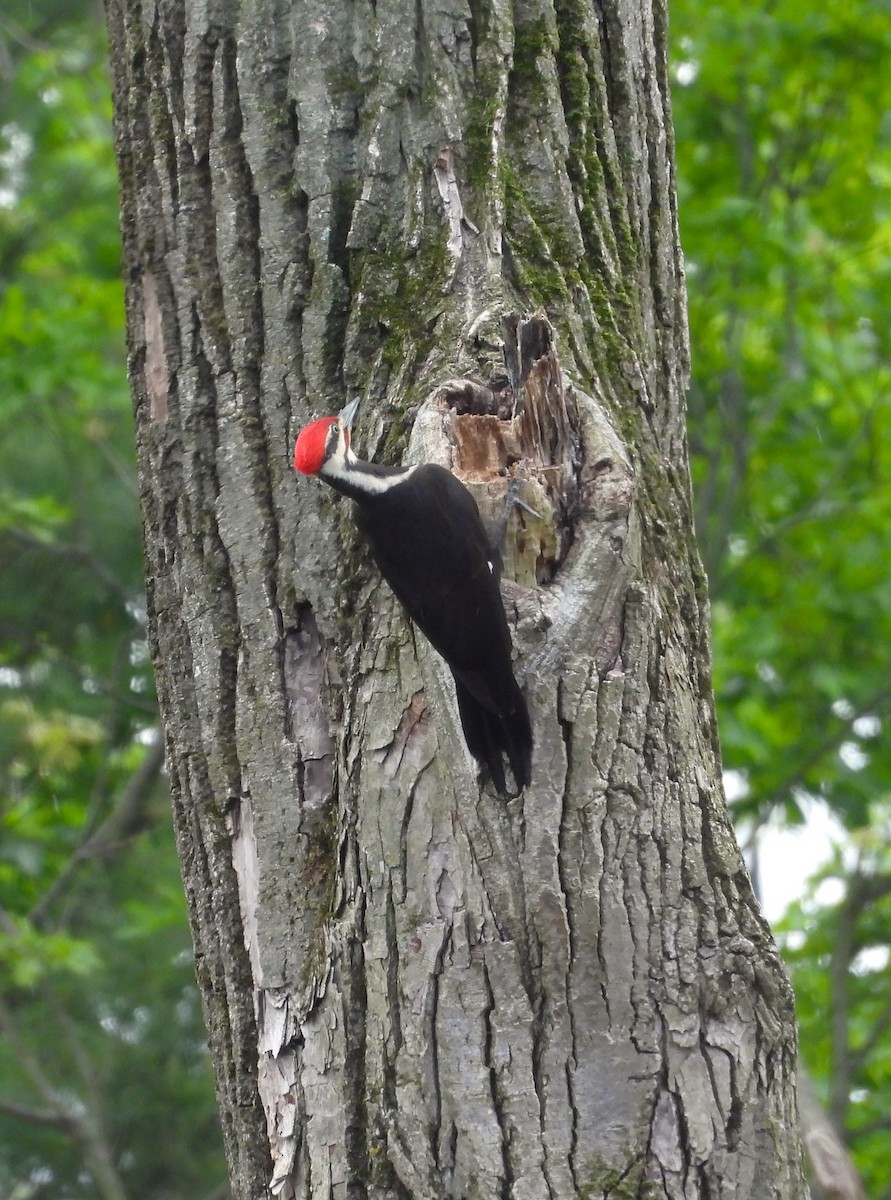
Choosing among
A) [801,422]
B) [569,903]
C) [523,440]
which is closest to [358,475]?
[523,440]

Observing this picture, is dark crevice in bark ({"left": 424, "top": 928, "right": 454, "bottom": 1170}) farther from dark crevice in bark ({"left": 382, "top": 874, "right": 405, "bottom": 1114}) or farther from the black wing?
the black wing

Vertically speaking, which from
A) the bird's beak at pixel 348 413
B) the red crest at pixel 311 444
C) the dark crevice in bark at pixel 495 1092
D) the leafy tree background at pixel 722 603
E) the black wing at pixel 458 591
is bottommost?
the dark crevice in bark at pixel 495 1092

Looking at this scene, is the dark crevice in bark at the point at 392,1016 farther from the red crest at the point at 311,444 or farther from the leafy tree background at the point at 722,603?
the leafy tree background at the point at 722,603

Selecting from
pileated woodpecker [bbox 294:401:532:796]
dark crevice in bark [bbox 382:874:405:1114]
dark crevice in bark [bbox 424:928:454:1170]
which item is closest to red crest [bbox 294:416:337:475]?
pileated woodpecker [bbox 294:401:532:796]

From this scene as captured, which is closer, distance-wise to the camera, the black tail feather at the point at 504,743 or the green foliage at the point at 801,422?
the black tail feather at the point at 504,743

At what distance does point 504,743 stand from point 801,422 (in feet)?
16.5

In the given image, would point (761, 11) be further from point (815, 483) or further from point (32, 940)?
point (32, 940)

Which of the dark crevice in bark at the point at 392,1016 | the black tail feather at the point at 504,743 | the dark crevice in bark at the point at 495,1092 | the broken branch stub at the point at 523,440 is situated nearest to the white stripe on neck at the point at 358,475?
the broken branch stub at the point at 523,440

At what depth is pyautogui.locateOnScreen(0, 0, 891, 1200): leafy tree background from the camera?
589cm

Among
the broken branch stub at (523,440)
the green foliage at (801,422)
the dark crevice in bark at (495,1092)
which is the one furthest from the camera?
the green foliage at (801,422)

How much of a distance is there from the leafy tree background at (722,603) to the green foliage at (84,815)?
14 millimetres

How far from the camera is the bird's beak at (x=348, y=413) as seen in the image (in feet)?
7.70

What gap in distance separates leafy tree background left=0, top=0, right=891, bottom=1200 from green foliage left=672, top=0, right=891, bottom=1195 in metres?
0.02

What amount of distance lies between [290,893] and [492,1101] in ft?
1.61
